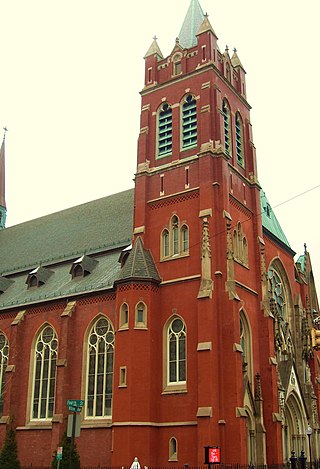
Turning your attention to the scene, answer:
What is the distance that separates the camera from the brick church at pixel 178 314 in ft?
98.6

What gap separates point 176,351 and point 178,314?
198 centimetres

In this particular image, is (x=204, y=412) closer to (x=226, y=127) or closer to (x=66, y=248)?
(x=226, y=127)

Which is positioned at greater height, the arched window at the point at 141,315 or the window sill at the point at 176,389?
the arched window at the point at 141,315

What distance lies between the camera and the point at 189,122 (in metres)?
37.1

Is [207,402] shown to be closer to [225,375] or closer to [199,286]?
[225,375]

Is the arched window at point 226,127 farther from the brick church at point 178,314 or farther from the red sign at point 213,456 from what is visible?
the red sign at point 213,456

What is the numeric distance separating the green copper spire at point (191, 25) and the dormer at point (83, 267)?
632 inches

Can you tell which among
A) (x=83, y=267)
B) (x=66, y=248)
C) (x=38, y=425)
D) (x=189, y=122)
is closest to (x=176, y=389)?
(x=38, y=425)

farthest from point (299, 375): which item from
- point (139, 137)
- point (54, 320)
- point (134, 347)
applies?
point (139, 137)

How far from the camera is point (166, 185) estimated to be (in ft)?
118

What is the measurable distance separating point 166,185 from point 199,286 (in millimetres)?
7284

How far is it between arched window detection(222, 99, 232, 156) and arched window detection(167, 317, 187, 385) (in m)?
11.6

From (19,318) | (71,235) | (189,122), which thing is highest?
(189,122)

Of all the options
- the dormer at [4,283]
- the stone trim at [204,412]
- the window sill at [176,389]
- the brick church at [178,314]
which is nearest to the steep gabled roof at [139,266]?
the brick church at [178,314]
